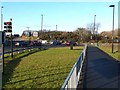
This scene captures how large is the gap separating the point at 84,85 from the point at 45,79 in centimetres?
244

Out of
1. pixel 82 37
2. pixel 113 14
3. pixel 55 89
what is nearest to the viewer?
pixel 55 89

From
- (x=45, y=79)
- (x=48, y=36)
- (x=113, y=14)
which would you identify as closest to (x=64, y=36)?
(x=48, y=36)

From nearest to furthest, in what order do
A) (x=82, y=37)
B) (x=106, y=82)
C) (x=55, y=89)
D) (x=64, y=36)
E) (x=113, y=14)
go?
1. (x=55, y=89)
2. (x=106, y=82)
3. (x=113, y=14)
4. (x=82, y=37)
5. (x=64, y=36)

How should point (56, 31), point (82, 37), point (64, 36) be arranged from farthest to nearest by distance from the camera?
point (56, 31) < point (64, 36) < point (82, 37)

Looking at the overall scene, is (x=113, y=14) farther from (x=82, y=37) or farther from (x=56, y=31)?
(x=56, y=31)

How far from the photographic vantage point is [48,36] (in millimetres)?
131750

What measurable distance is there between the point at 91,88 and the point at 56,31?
13091cm

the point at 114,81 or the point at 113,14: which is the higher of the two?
the point at 113,14

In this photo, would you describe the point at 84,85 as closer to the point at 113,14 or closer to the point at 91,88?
the point at 91,88

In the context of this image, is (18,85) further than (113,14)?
No


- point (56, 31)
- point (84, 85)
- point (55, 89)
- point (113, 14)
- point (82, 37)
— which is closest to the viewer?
point (55, 89)

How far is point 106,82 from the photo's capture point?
12.7m

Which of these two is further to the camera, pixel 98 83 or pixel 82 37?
pixel 82 37

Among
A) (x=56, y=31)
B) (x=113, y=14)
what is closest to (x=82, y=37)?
(x=56, y=31)
